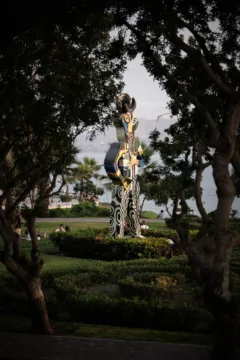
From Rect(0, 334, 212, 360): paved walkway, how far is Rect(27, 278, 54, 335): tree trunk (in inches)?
21.9

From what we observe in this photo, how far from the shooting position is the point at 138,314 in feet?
40.6

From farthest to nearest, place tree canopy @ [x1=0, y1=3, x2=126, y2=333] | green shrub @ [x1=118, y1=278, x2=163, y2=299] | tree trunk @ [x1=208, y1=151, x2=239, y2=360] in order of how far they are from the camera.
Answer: green shrub @ [x1=118, y1=278, x2=163, y2=299] → tree canopy @ [x1=0, y1=3, x2=126, y2=333] → tree trunk @ [x1=208, y1=151, x2=239, y2=360]

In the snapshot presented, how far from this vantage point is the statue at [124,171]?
76.3 feet

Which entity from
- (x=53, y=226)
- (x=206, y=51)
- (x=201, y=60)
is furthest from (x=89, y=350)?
(x=53, y=226)

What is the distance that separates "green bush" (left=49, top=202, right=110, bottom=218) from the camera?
44750 millimetres

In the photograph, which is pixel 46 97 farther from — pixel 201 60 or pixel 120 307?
pixel 120 307

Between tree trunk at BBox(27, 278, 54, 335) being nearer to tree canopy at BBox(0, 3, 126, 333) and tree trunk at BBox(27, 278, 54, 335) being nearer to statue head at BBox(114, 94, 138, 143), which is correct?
tree canopy at BBox(0, 3, 126, 333)

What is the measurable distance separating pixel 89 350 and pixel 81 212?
118 feet

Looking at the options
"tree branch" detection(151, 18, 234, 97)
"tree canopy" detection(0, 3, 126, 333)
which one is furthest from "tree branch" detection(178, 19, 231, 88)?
"tree canopy" detection(0, 3, 126, 333)

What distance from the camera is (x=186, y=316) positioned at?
12.0 m

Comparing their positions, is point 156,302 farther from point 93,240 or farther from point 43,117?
point 93,240

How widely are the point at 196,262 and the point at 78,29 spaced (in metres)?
5.37

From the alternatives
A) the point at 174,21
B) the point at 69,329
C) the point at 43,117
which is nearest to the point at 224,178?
the point at 174,21

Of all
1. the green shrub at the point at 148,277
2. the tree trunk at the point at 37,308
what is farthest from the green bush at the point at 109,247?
the tree trunk at the point at 37,308
